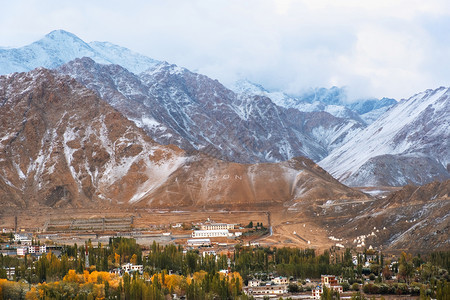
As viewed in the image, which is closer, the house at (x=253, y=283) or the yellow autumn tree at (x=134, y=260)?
the house at (x=253, y=283)

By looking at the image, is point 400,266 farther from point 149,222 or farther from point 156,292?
point 149,222

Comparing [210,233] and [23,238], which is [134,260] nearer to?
[23,238]

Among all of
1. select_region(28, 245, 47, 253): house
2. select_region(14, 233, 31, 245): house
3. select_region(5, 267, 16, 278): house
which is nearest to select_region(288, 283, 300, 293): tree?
select_region(5, 267, 16, 278): house

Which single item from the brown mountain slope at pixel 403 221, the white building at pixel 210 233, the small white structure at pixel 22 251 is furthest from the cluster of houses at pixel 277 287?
the white building at pixel 210 233

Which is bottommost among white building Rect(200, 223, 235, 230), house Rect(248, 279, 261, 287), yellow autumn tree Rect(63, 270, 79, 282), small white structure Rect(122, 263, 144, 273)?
house Rect(248, 279, 261, 287)

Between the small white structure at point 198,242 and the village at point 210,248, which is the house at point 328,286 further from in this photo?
the small white structure at point 198,242

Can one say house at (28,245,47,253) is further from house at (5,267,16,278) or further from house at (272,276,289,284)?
house at (272,276,289,284)

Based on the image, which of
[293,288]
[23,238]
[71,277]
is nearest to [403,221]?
[293,288]

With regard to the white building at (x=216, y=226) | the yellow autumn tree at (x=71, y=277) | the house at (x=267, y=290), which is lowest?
the house at (x=267, y=290)

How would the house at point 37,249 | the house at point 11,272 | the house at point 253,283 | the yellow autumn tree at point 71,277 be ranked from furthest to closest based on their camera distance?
1. the house at point 37,249
2. the house at point 11,272
3. the house at point 253,283
4. the yellow autumn tree at point 71,277
